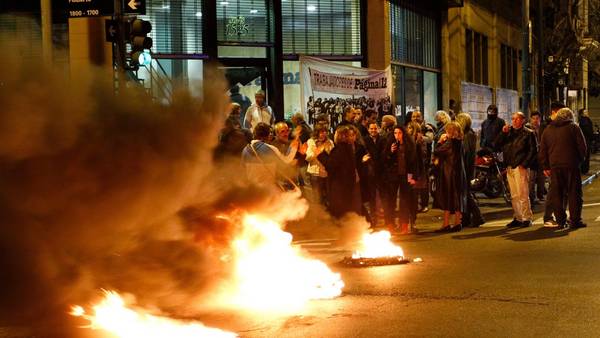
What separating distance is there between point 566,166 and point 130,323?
8904 millimetres

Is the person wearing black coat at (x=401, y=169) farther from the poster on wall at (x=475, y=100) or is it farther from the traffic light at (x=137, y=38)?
the poster on wall at (x=475, y=100)

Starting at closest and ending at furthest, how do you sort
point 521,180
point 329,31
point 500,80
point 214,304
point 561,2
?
point 214,304 → point 521,180 → point 329,31 → point 500,80 → point 561,2


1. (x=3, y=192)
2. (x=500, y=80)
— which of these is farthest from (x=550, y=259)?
(x=500, y=80)

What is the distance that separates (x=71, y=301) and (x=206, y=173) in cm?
151

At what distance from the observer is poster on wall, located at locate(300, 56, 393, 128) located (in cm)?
1888

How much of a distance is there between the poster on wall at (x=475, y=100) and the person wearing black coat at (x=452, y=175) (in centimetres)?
1319

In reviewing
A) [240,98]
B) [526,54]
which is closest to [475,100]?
[526,54]

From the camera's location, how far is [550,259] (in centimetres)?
1137

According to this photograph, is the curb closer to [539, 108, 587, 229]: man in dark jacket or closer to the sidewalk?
the sidewalk

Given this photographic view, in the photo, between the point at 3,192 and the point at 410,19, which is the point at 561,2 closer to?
the point at 410,19

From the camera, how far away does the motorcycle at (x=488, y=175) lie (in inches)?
767

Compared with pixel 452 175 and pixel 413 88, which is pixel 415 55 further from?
pixel 452 175

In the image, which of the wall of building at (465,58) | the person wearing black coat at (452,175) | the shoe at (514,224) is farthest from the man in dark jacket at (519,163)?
the wall of building at (465,58)

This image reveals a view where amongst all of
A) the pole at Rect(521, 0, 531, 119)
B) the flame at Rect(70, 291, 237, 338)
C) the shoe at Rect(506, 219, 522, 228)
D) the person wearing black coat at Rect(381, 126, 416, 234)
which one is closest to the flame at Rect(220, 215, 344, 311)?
the flame at Rect(70, 291, 237, 338)
